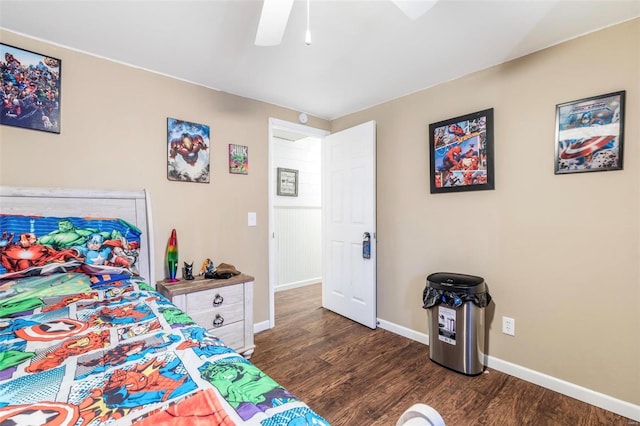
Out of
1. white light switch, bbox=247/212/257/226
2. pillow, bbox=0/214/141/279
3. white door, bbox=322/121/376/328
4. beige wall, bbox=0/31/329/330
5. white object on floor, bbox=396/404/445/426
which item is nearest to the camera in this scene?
white object on floor, bbox=396/404/445/426

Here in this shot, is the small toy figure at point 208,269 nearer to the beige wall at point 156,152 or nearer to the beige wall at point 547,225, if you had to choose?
the beige wall at point 156,152

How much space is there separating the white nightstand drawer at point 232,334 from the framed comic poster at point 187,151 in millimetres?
1272

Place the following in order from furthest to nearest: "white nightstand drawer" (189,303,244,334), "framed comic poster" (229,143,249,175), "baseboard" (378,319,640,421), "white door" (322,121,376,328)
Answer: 1. "white door" (322,121,376,328)
2. "framed comic poster" (229,143,249,175)
3. "white nightstand drawer" (189,303,244,334)
4. "baseboard" (378,319,640,421)

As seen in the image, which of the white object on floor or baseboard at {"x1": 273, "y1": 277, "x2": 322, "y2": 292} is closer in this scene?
the white object on floor

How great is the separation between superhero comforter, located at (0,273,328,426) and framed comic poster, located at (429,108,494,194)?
2200mm

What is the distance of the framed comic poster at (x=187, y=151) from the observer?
8.06ft

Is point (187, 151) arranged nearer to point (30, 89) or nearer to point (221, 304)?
point (30, 89)

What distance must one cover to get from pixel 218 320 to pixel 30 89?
2.01 meters

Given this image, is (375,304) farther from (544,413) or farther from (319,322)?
(544,413)

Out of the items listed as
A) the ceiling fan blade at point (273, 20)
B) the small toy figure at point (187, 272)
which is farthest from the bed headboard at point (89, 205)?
the ceiling fan blade at point (273, 20)

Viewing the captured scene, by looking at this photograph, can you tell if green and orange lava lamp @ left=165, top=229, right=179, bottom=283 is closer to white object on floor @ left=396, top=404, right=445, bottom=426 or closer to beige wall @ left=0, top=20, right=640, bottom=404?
beige wall @ left=0, top=20, right=640, bottom=404

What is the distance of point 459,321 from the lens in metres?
2.16

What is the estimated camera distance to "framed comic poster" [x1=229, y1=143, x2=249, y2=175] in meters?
2.80

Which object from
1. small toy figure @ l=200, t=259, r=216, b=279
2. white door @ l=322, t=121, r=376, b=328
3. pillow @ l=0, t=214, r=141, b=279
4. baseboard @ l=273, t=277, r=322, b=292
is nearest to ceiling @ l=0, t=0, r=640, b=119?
white door @ l=322, t=121, r=376, b=328
